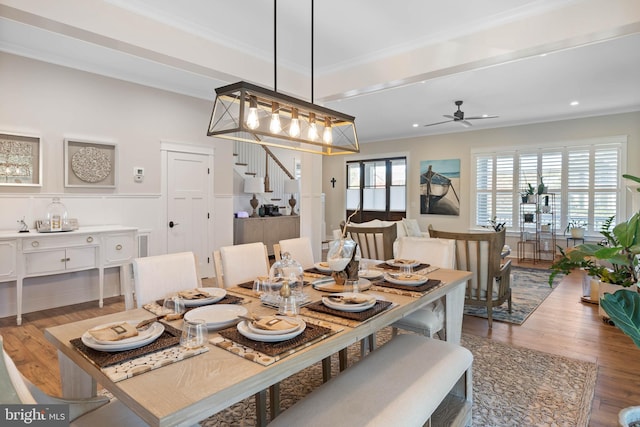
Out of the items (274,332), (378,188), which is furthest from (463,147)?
(274,332)

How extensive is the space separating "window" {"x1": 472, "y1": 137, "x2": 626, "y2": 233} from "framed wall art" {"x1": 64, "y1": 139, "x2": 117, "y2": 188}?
7251 millimetres

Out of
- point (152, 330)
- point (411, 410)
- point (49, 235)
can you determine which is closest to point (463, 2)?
point (411, 410)

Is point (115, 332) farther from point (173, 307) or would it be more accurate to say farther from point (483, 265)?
point (483, 265)

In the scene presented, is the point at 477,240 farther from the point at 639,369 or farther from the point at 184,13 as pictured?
the point at 184,13

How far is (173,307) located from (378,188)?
8615mm

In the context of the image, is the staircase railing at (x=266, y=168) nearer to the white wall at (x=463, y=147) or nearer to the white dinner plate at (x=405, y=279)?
the white wall at (x=463, y=147)

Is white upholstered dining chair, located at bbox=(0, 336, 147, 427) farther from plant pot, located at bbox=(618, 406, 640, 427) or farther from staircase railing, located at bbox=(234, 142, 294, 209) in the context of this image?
staircase railing, located at bbox=(234, 142, 294, 209)

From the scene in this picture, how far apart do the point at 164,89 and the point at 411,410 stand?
16.9 feet

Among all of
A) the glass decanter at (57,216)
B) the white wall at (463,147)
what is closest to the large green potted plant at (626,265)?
the glass decanter at (57,216)

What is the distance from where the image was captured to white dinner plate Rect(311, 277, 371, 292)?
83.9 inches

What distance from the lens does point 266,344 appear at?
4.38 ft

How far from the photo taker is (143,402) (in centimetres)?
98

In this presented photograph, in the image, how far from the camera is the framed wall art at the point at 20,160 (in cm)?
389

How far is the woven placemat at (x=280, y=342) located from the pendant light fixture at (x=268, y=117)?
1.03 m
